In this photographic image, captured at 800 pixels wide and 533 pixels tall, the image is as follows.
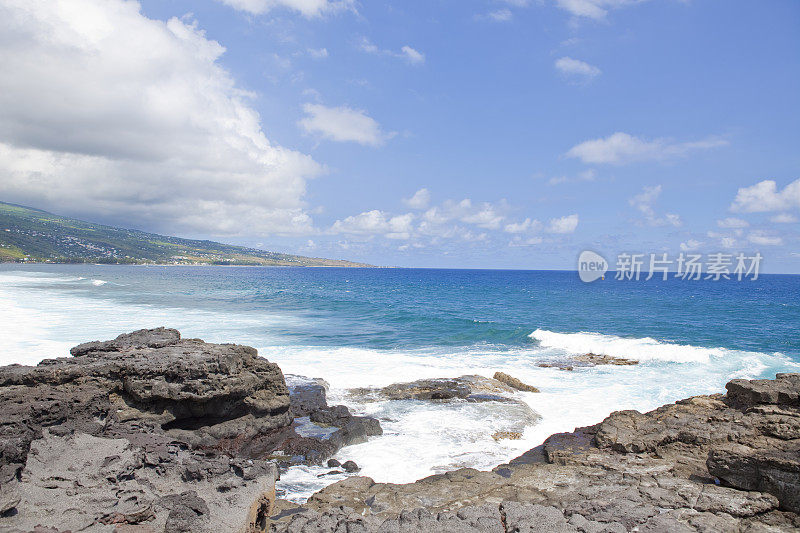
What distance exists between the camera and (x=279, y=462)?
35.7 feet

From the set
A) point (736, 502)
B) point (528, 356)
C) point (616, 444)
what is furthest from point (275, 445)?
point (528, 356)

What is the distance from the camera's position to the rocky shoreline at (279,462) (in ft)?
20.7

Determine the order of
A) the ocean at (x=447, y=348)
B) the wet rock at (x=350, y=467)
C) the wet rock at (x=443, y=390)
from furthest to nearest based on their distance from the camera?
the wet rock at (x=443, y=390) < the ocean at (x=447, y=348) < the wet rock at (x=350, y=467)

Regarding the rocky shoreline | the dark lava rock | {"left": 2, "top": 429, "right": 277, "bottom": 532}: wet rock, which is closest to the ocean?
the rocky shoreline

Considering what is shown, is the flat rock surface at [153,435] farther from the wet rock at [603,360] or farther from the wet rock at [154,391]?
the wet rock at [603,360]

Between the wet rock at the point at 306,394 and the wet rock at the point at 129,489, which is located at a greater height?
the wet rock at the point at 129,489

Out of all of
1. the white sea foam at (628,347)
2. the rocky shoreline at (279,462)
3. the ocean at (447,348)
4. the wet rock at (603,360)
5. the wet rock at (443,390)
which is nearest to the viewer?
the rocky shoreline at (279,462)

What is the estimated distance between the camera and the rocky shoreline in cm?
632

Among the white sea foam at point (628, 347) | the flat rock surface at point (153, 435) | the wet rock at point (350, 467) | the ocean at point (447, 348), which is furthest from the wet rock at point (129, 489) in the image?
the white sea foam at point (628, 347)

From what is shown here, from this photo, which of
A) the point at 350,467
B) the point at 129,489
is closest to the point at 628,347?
the point at 350,467

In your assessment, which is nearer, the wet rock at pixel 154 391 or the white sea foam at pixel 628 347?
the wet rock at pixel 154 391

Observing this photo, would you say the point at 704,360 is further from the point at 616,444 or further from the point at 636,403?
the point at 616,444

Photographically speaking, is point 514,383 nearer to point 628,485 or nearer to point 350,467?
point 350,467

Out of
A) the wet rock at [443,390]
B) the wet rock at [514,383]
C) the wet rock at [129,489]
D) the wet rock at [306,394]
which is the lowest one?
the wet rock at [306,394]
